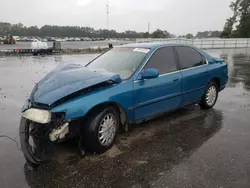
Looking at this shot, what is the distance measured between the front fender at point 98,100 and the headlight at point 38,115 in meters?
0.10

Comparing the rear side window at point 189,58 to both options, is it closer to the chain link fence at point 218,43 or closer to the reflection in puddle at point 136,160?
the reflection in puddle at point 136,160

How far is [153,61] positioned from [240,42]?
38.1 metres

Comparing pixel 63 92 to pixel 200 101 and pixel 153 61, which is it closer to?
pixel 153 61

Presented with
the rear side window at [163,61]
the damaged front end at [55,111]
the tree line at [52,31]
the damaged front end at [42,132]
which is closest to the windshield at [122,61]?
the rear side window at [163,61]

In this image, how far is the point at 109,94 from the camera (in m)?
3.53

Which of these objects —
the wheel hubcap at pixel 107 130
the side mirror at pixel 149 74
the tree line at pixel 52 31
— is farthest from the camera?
the tree line at pixel 52 31

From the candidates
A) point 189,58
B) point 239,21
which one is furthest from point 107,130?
point 239,21

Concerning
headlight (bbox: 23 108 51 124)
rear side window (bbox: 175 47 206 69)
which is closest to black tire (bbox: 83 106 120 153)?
headlight (bbox: 23 108 51 124)

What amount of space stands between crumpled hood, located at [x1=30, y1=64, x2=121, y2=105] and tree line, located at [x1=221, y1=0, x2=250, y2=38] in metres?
61.4

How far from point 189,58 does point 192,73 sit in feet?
1.18

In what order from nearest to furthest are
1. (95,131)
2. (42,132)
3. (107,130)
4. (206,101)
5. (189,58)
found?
(42,132)
(95,131)
(107,130)
(189,58)
(206,101)

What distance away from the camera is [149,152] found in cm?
368

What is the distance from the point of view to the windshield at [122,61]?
4160mm

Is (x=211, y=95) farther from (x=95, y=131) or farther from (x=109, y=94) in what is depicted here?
(x=95, y=131)
